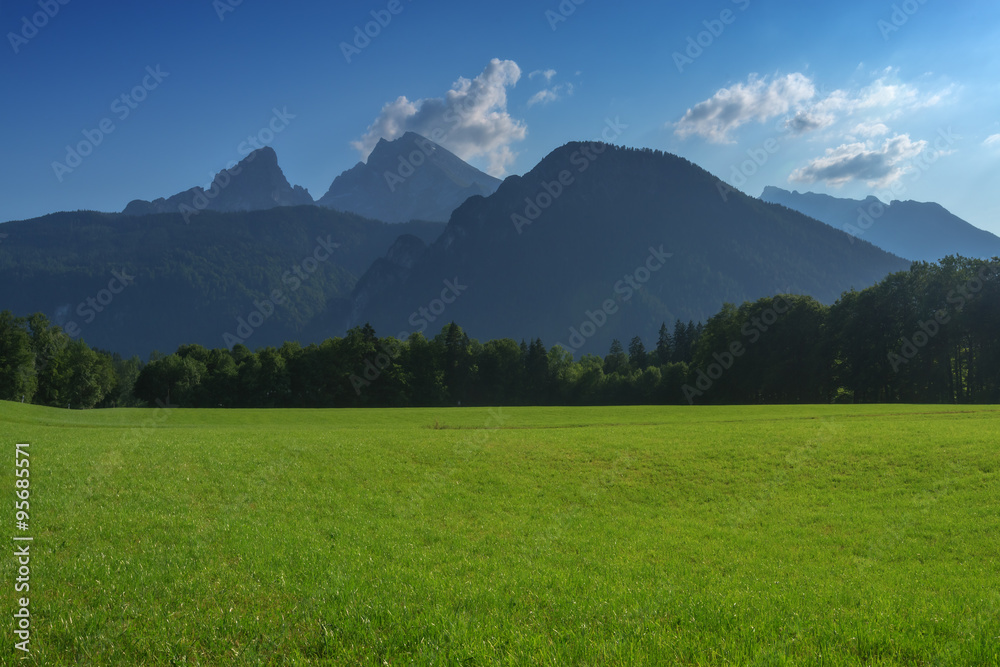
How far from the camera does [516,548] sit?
15.6m

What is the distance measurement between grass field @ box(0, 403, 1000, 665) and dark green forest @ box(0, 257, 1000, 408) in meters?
56.0

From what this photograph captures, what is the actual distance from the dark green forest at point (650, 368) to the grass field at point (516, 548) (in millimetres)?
55957

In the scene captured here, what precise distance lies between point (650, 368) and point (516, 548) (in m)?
111

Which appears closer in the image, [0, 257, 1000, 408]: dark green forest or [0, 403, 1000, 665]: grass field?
[0, 403, 1000, 665]: grass field

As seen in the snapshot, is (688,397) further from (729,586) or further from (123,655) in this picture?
(123,655)

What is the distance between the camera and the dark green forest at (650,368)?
77562mm

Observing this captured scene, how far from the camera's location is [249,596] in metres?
9.59

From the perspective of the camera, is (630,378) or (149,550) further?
(630,378)

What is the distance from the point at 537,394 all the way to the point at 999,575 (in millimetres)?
111742

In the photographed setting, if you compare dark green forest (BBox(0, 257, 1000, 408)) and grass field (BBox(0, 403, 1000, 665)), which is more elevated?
dark green forest (BBox(0, 257, 1000, 408))

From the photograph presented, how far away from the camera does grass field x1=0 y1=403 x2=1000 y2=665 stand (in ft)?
25.7

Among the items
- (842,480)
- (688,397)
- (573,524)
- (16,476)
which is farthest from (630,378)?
(16,476)

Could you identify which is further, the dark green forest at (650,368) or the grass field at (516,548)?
the dark green forest at (650,368)

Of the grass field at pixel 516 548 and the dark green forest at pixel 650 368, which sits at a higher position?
the dark green forest at pixel 650 368
